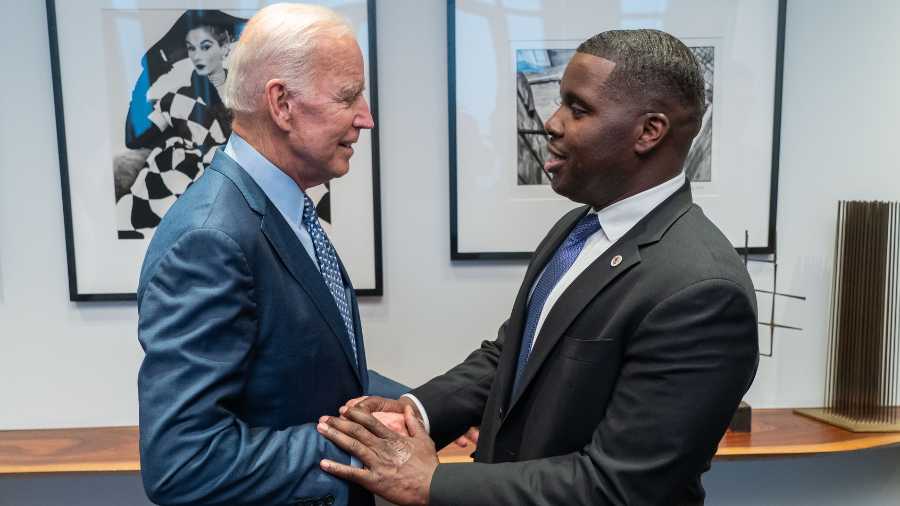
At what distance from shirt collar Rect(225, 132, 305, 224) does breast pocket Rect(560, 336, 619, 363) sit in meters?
0.51

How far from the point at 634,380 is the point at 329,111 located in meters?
0.65

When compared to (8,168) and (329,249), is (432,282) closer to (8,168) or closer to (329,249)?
(329,249)

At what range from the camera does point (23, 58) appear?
1.92 m

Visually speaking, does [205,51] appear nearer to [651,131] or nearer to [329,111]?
[329,111]

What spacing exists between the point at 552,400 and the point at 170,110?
1.36m

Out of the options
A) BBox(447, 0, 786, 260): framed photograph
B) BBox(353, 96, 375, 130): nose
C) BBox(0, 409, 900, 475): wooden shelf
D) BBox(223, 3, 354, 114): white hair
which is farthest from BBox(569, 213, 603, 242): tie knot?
BBox(0, 409, 900, 475): wooden shelf

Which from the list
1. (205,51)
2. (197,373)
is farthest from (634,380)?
(205,51)

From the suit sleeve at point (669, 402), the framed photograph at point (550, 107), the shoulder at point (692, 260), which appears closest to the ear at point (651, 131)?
the shoulder at point (692, 260)

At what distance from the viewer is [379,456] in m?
1.16

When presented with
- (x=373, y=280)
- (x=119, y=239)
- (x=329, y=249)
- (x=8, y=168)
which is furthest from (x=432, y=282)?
(x=8, y=168)

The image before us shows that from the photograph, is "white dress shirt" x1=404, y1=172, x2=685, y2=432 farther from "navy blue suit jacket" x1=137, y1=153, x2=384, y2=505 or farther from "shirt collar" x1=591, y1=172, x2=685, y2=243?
"navy blue suit jacket" x1=137, y1=153, x2=384, y2=505

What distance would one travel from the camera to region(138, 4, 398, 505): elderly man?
100cm

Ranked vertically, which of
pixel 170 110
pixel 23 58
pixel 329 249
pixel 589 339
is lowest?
pixel 589 339

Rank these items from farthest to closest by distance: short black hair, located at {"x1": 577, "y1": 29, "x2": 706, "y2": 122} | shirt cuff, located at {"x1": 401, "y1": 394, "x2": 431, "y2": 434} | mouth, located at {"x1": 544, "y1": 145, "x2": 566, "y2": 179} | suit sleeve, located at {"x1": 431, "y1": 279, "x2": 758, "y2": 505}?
1. shirt cuff, located at {"x1": 401, "y1": 394, "x2": 431, "y2": 434}
2. mouth, located at {"x1": 544, "y1": 145, "x2": 566, "y2": 179}
3. short black hair, located at {"x1": 577, "y1": 29, "x2": 706, "y2": 122}
4. suit sleeve, located at {"x1": 431, "y1": 279, "x2": 758, "y2": 505}
